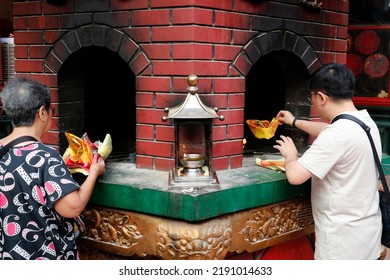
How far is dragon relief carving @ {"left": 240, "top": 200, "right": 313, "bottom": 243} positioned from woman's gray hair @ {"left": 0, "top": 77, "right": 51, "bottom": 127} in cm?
126

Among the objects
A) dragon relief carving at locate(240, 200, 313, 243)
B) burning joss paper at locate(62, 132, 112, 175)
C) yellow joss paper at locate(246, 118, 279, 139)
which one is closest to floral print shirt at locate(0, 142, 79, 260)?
burning joss paper at locate(62, 132, 112, 175)

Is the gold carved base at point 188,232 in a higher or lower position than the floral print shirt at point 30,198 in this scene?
lower

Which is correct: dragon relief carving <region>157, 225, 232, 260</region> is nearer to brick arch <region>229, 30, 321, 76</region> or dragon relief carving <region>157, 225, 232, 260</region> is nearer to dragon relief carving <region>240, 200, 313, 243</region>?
dragon relief carving <region>240, 200, 313, 243</region>

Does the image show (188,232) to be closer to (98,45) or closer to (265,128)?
(265,128)

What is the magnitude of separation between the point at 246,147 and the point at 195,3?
4.51ft

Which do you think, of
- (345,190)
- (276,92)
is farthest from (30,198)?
(276,92)

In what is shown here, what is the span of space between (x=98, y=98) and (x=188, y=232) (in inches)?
72.8

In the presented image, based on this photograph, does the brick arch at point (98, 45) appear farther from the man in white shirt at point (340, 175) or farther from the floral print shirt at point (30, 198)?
the man in white shirt at point (340, 175)

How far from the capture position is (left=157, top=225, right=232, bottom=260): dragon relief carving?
2459 mm

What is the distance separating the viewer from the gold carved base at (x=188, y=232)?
248 cm

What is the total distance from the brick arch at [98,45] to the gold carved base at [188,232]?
884mm

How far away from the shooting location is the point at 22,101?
2252 millimetres

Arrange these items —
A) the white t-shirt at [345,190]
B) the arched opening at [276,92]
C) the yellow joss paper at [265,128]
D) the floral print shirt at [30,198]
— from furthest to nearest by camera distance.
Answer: the arched opening at [276,92] → the yellow joss paper at [265,128] → the white t-shirt at [345,190] → the floral print shirt at [30,198]

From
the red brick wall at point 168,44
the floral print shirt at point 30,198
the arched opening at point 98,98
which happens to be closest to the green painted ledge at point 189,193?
the red brick wall at point 168,44
